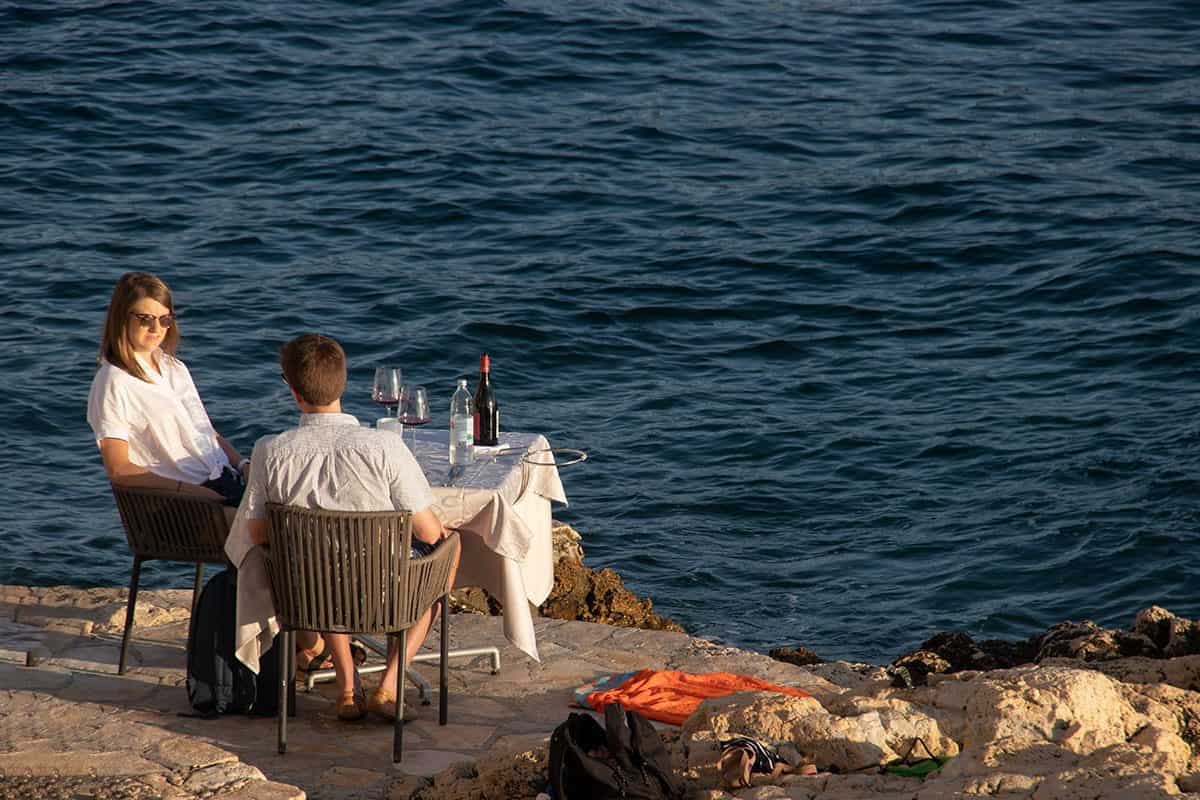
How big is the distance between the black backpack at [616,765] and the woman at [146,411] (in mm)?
2138

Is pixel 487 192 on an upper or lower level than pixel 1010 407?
upper

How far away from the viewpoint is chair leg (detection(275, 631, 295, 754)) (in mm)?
5242

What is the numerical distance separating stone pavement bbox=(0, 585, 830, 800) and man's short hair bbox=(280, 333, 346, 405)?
49.0 inches

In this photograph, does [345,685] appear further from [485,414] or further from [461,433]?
[485,414]

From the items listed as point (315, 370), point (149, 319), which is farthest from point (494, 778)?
point (149, 319)

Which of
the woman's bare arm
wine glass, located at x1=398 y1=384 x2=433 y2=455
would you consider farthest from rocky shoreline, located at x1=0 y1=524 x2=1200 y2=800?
wine glass, located at x1=398 y1=384 x2=433 y2=455

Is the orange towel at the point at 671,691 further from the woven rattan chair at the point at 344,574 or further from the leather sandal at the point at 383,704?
the woven rattan chair at the point at 344,574

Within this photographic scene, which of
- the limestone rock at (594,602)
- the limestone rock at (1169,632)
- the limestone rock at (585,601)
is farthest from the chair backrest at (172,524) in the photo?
the limestone rock at (1169,632)

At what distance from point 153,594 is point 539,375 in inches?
227

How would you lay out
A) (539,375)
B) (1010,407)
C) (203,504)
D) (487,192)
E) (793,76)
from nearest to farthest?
(203,504)
(1010,407)
(539,375)
(487,192)
(793,76)

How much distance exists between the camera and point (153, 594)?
7.15 m

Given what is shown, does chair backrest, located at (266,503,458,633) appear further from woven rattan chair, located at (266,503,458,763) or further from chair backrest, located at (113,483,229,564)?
chair backrest, located at (113,483,229,564)

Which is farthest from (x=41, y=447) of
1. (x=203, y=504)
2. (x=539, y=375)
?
(x=203, y=504)

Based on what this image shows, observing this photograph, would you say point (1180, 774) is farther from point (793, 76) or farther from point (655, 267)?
point (793, 76)
